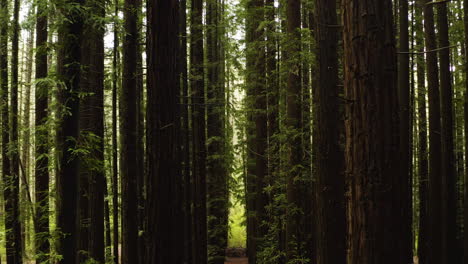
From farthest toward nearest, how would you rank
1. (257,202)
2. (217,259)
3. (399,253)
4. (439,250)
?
1. (217,259)
2. (257,202)
3. (439,250)
4. (399,253)

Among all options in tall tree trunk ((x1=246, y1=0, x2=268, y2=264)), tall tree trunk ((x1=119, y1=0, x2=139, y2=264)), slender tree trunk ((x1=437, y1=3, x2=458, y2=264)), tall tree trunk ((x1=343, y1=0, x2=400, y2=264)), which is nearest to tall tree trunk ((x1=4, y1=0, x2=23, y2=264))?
tall tree trunk ((x1=119, y1=0, x2=139, y2=264))

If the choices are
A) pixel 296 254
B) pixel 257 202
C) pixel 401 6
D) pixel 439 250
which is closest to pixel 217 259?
pixel 257 202

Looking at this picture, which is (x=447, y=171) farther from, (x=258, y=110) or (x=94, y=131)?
(x=94, y=131)

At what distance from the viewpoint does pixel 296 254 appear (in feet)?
A: 38.8

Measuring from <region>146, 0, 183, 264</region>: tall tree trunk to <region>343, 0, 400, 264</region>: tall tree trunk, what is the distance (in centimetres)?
334

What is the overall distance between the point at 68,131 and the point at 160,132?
169cm

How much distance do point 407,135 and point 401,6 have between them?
4731 millimetres

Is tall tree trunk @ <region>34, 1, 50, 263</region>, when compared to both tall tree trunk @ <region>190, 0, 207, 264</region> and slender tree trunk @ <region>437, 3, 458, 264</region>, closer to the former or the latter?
tall tree trunk @ <region>190, 0, 207, 264</region>

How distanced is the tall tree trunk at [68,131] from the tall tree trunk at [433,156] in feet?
41.1

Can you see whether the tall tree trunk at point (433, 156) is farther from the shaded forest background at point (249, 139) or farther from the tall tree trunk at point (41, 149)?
the tall tree trunk at point (41, 149)

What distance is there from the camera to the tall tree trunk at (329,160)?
27.2 feet

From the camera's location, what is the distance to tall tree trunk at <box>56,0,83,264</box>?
6.64 m

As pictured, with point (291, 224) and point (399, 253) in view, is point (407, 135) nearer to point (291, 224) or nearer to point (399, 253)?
point (291, 224)

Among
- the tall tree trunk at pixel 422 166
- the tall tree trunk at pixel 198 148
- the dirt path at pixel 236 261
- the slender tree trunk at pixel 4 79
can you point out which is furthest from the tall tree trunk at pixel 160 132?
the dirt path at pixel 236 261
